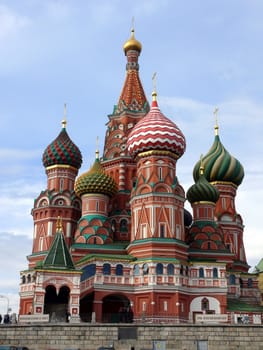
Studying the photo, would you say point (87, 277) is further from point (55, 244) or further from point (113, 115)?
point (113, 115)

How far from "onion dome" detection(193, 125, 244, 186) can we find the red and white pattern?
8254mm

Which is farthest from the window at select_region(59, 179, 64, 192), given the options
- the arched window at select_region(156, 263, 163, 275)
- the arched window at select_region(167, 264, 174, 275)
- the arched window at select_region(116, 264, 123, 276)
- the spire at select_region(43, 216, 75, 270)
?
the arched window at select_region(167, 264, 174, 275)

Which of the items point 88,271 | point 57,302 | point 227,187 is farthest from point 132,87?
point 57,302

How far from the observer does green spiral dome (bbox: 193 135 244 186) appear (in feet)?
158

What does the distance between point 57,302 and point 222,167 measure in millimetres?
20379

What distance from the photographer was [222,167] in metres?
Result: 48.2

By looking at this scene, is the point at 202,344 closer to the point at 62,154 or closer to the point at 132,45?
the point at 62,154

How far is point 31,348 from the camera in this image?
2684 cm

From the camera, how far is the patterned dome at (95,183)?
42312 mm

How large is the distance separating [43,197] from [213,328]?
22.0 metres

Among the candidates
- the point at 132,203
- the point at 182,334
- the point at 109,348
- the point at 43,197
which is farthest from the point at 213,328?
the point at 43,197

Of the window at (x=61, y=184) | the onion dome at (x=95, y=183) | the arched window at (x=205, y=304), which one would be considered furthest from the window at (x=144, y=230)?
the window at (x=61, y=184)

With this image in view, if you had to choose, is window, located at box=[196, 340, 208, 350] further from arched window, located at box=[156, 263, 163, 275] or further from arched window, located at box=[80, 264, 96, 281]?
arched window, located at box=[80, 264, 96, 281]

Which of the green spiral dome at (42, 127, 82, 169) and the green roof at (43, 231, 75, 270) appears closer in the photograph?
the green roof at (43, 231, 75, 270)
